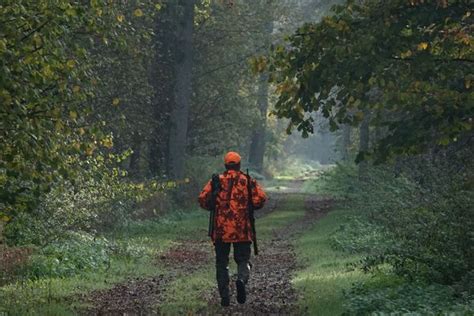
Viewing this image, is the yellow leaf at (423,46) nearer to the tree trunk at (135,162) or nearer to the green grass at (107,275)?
the green grass at (107,275)

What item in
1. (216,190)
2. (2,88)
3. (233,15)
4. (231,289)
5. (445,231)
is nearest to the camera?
(2,88)

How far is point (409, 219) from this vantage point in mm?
12227

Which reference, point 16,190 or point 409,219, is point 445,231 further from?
point 16,190

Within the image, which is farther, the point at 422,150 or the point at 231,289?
the point at 231,289

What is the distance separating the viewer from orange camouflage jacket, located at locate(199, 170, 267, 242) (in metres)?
11.6

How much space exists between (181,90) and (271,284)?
57.1ft

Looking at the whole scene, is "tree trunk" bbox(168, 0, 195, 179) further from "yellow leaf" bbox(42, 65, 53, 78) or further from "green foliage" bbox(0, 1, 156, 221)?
"yellow leaf" bbox(42, 65, 53, 78)

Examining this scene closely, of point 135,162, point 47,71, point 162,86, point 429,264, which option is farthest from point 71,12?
point 135,162

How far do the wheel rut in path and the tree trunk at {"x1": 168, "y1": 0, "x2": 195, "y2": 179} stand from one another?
248 inches

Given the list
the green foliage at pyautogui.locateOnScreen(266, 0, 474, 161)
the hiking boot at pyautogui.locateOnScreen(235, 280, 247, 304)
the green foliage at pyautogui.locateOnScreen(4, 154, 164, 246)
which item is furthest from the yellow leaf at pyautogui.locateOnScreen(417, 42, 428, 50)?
the green foliage at pyautogui.locateOnScreen(4, 154, 164, 246)

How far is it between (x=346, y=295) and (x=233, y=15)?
Result: 937 inches

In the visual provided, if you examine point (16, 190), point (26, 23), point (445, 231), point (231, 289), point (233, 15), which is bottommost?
point (231, 289)

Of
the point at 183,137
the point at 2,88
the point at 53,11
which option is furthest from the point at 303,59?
the point at 183,137

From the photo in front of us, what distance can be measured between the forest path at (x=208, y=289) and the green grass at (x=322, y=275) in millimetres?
233
